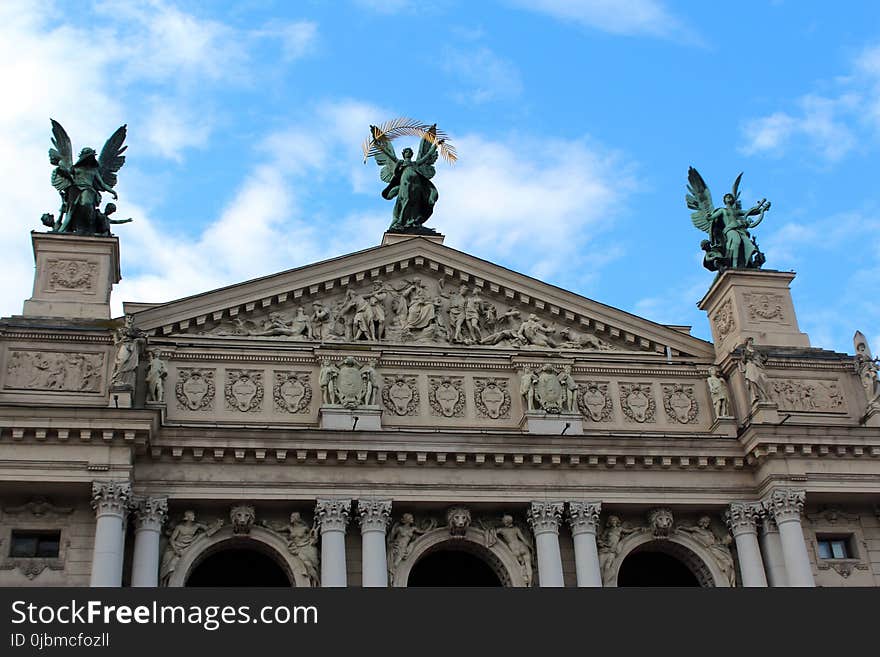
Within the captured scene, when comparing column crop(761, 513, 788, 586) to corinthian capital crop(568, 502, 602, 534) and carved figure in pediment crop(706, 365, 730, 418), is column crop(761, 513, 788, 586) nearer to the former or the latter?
carved figure in pediment crop(706, 365, 730, 418)

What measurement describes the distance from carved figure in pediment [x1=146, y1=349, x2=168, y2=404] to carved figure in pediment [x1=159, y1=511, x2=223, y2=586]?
288 centimetres

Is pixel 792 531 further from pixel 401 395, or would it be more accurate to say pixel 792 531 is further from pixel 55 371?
pixel 55 371

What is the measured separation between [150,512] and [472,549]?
25.7 ft

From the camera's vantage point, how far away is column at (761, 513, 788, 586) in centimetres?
3000

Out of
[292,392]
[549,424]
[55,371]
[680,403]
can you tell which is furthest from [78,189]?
[680,403]

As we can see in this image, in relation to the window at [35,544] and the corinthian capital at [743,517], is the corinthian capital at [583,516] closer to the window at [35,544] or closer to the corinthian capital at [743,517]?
the corinthian capital at [743,517]

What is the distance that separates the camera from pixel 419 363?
3131 centimetres

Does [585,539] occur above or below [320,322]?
below

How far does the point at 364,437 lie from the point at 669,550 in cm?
843

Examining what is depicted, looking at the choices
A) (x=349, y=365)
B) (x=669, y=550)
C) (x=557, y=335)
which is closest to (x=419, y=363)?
(x=349, y=365)

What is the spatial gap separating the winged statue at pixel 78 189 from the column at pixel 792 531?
18096mm

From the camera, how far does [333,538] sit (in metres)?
28.5

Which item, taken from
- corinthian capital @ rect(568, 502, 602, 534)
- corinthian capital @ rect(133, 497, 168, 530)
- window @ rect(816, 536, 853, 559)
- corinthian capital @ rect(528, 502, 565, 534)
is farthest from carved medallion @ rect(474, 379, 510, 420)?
window @ rect(816, 536, 853, 559)

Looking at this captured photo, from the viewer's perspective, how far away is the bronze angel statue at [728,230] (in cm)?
3491
